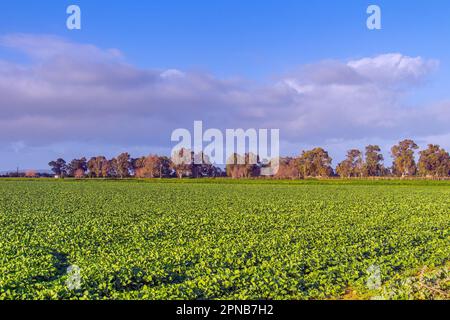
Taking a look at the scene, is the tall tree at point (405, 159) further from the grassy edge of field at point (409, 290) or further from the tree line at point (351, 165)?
the grassy edge of field at point (409, 290)

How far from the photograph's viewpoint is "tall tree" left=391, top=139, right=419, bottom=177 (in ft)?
595

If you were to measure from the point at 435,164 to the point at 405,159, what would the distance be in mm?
11632

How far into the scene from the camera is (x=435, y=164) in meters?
182

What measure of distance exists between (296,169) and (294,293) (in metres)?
186

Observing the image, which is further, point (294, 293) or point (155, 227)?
point (155, 227)

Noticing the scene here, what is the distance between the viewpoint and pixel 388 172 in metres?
190

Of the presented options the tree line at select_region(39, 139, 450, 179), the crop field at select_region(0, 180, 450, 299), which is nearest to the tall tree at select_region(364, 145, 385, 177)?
the tree line at select_region(39, 139, 450, 179)

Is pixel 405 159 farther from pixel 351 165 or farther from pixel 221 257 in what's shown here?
pixel 221 257

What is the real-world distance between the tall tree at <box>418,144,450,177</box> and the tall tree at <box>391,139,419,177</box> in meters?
3.43

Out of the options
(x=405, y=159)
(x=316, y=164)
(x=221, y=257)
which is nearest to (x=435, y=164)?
(x=405, y=159)

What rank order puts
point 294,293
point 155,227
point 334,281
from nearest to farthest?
point 294,293 → point 334,281 → point 155,227
